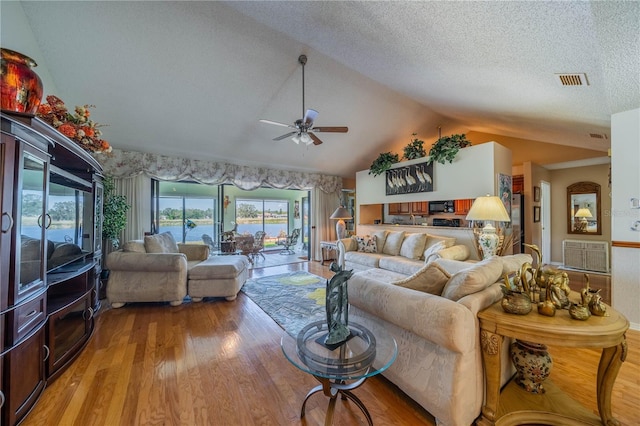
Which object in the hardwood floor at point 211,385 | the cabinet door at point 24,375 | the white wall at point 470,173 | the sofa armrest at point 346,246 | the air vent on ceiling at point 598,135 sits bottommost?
the hardwood floor at point 211,385

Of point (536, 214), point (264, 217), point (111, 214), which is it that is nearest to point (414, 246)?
point (536, 214)

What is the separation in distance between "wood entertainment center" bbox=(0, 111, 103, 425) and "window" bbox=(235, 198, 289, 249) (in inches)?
228

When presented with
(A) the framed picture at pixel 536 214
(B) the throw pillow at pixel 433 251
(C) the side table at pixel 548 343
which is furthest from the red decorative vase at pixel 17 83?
(A) the framed picture at pixel 536 214

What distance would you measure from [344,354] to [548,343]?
104cm

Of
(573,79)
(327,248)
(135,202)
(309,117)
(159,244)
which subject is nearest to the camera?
(573,79)

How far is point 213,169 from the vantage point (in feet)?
17.6

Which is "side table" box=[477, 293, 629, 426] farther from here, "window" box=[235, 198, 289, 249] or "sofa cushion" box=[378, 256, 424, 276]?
"window" box=[235, 198, 289, 249]

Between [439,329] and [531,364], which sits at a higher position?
[439,329]

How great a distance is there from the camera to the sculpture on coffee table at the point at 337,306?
1.48 meters

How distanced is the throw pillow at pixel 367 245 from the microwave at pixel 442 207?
169 cm

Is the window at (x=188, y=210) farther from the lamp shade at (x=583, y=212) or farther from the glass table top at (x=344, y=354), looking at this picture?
the lamp shade at (x=583, y=212)

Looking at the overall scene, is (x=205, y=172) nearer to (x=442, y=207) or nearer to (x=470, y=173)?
(x=470, y=173)

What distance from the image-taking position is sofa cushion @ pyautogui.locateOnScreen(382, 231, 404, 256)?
15.5 ft

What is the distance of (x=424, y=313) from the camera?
141cm
